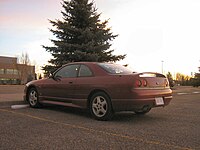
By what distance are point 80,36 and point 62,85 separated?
11.7 metres

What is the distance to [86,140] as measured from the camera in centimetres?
417

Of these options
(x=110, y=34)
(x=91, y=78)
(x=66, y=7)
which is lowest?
(x=91, y=78)

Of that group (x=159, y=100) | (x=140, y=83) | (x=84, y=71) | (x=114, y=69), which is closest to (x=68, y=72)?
(x=84, y=71)

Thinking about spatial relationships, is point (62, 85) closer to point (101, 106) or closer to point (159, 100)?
point (101, 106)

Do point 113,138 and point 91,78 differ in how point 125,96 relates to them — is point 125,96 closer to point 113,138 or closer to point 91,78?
point 91,78

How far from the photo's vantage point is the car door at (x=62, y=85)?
22.7ft

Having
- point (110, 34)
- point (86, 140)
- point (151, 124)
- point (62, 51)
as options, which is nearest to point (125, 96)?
point (151, 124)

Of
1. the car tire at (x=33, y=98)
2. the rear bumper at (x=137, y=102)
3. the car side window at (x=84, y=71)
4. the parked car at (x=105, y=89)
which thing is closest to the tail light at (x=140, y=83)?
the parked car at (x=105, y=89)

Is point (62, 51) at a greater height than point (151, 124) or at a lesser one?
greater

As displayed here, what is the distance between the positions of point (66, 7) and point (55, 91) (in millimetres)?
13766

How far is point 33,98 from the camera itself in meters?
8.03

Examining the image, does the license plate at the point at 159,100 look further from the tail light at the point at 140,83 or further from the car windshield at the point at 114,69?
the car windshield at the point at 114,69

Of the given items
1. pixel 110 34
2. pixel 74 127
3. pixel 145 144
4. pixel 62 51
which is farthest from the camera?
pixel 110 34

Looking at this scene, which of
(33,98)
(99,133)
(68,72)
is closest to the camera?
(99,133)
